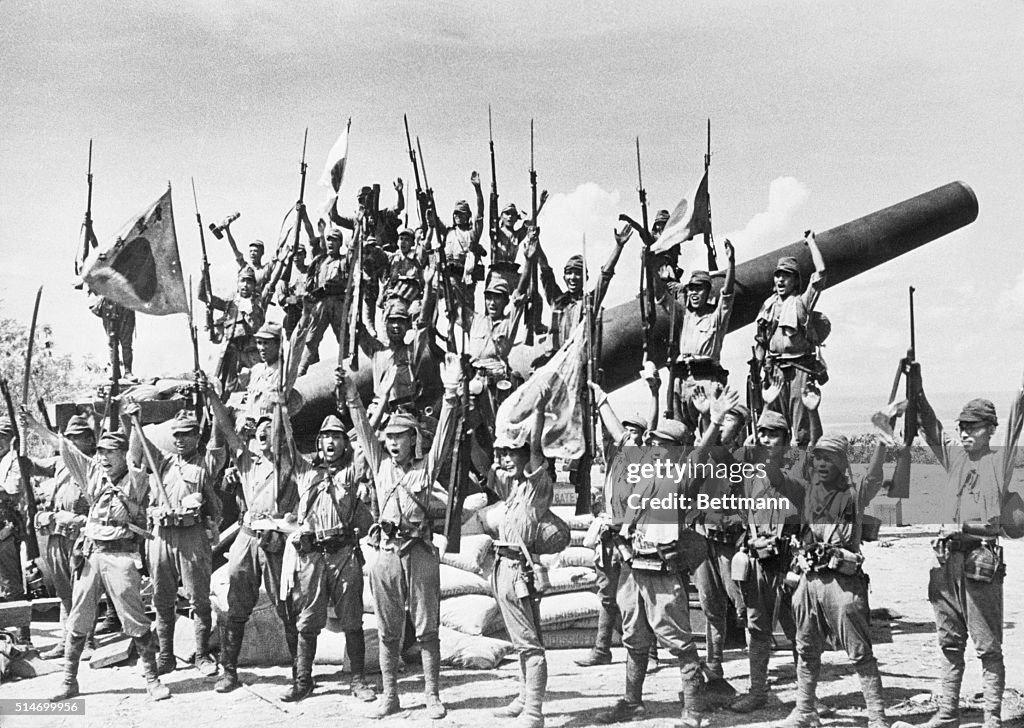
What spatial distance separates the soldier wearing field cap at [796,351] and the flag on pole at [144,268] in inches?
213

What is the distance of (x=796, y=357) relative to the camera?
868 centimetres

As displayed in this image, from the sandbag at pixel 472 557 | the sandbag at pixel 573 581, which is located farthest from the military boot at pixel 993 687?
the sandbag at pixel 472 557

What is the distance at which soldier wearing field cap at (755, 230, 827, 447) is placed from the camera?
869cm

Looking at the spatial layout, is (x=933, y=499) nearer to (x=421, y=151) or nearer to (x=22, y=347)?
(x=421, y=151)

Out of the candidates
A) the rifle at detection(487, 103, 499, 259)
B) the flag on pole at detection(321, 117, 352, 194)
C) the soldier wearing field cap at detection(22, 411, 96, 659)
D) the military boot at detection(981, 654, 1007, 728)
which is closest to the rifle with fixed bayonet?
the rifle at detection(487, 103, 499, 259)

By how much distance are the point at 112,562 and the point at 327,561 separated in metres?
1.74

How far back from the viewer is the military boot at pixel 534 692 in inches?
278

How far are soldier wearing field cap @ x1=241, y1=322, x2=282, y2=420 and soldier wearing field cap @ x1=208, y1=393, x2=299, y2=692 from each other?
62 cm

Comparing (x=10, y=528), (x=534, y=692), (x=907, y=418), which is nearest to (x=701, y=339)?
(x=907, y=418)

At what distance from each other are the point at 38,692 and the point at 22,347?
21.3 meters

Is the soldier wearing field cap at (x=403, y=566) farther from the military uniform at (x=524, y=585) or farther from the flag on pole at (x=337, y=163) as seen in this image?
the flag on pole at (x=337, y=163)

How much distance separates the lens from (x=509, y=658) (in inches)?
361

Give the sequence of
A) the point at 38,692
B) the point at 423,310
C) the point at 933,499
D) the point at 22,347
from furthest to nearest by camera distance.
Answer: the point at 22,347
the point at 423,310
the point at 38,692
the point at 933,499

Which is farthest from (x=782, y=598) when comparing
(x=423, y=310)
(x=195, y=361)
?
(x=195, y=361)
